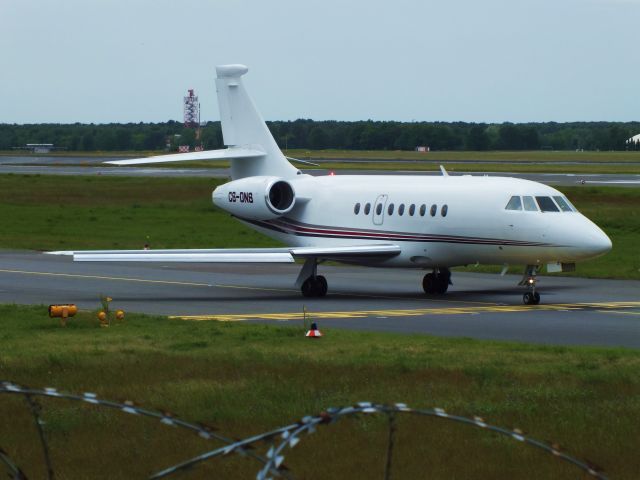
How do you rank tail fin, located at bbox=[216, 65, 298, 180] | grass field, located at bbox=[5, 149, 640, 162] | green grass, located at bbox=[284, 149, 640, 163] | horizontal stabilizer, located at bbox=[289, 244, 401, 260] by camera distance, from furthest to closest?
1. grass field, located at bbox=[5, 149, 640, 162]
2. green grass, located at bbox=[284, 149, 640, 163]
3. tail fin, located at bbox=[216, 65, 298, 180]
4. horizontal stabilizer, located at bbox=[289, 244, 401, 260]

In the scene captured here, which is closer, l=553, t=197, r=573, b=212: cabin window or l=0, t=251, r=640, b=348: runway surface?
l=0, t=251, r=640, b=348: runway surface

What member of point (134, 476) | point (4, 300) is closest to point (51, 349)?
point (134, 476)

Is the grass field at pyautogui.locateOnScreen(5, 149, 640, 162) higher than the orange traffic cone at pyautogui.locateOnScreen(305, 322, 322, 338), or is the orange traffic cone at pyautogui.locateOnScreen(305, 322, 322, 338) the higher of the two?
the orange traffic cone at pyautogui.locateOnScreen(305, 322, 322, 338)

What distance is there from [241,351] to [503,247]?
11154mm

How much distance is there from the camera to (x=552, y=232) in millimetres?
27516

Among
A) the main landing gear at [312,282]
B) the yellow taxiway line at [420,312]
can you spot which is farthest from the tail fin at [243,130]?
the yellow taxiway line at [420,312]

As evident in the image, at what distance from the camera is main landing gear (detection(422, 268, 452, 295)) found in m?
30.4

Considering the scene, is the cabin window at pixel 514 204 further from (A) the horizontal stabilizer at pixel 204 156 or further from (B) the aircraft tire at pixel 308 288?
(A) the horizontal stabilizer at pixel 204 156

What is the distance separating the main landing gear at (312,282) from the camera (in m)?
29.8

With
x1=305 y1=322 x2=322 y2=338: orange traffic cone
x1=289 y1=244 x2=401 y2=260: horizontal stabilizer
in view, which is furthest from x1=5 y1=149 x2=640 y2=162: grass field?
x1=305 y1=322 x2=322 y2=338: orange traffic cone

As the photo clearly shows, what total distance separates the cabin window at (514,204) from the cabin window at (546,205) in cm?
40

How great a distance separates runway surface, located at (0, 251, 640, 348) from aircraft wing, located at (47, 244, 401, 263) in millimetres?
873

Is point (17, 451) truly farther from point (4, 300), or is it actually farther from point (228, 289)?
point (228, 289)

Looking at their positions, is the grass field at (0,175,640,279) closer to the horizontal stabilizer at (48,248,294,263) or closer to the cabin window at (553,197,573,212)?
the cabin window at (553,197,573,212)
